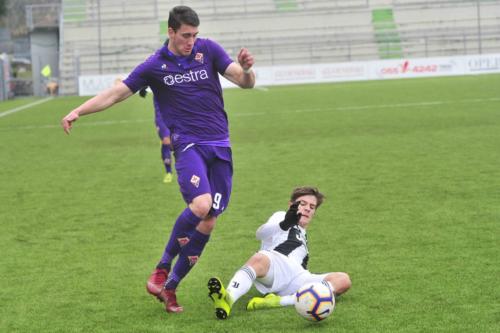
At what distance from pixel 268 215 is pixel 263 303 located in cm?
416

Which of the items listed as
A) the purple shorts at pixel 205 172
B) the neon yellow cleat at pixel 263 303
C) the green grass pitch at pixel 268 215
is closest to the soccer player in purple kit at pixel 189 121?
the purple shorts at pixel 205 172

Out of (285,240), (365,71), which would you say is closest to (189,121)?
(285,240)

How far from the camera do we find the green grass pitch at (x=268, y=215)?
6230mm

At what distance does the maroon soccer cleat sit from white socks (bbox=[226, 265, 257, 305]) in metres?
0.55

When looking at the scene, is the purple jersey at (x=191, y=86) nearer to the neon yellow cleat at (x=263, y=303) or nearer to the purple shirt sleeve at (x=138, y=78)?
the purple shirt sleeve at (x=138, y=78)

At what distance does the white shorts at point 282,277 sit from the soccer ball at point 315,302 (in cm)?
55

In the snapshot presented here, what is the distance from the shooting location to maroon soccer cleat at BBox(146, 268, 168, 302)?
21.2 feet

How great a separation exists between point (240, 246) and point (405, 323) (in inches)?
124

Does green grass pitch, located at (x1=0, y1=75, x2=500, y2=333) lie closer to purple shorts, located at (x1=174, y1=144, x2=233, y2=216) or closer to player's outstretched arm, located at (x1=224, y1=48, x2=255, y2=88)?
purple shorts, located at (x1=174, y1=144, x2=233, y2=216)

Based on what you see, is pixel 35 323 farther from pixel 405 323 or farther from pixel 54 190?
pixel 54 190

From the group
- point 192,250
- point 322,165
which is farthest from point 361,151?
point 192,250

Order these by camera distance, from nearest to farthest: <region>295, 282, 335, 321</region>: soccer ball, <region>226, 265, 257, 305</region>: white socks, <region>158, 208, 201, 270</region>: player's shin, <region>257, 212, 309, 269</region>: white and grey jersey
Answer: <region>295, 282, 335, 321</region>: soccer ball → <region>226, 265, 257, 305</region>: white socks → <region>158, 208, 201, 270</region>: player's shin → <region>257, 212, 309, 269</region>: white and grey jersey

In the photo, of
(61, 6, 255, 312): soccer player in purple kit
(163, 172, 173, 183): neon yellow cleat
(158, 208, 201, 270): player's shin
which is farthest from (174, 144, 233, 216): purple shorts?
(163, 172, 173, 183): neon yellow cleat

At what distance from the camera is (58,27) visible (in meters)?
54.8
